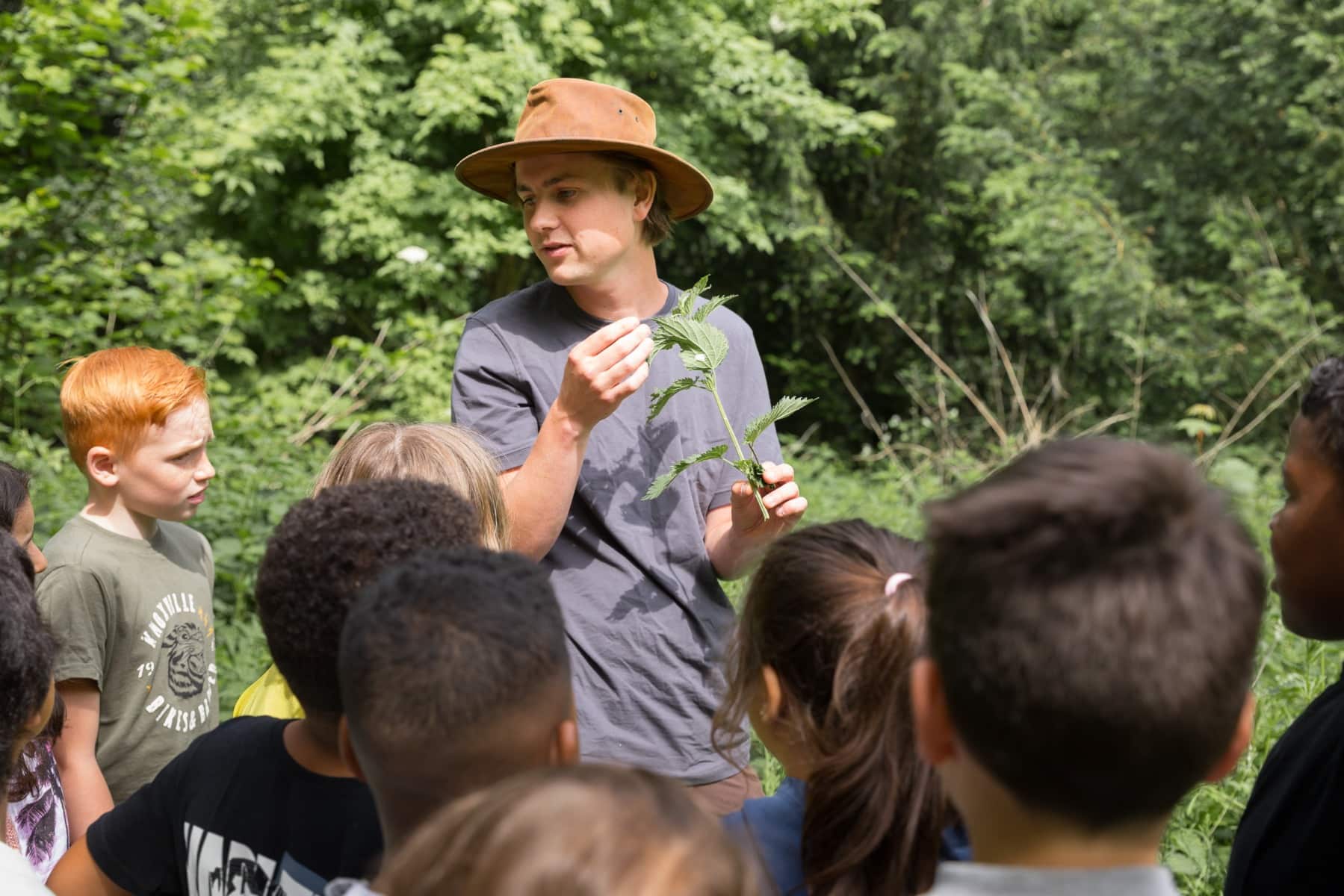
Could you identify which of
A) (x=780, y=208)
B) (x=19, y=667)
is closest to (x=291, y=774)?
(x=19, y=667)

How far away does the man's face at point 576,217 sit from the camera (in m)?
2.48

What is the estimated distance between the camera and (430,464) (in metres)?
2.11

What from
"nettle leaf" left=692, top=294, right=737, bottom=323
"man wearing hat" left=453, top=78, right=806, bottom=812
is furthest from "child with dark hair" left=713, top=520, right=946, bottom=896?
"nettle leaf" left=692, top=294, right=737, bottom=323

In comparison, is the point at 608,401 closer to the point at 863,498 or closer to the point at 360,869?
the point at 360,869

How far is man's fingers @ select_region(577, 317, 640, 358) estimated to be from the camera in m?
2.14

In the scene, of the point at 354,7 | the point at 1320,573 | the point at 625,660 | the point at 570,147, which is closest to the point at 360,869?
the point at 625,660

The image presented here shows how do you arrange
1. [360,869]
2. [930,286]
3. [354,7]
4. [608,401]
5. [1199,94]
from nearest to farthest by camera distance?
1. [360,869]
2. [608,401]
3. [354,7]
4. [1199,94]
5. [930,286]

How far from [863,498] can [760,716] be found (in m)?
5.93

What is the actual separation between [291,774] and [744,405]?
4.17 ft

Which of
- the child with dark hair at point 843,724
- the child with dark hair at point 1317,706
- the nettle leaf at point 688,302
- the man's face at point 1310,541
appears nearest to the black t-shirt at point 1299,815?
the child with dark hair at point 1317,706

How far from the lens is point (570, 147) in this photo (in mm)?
2492

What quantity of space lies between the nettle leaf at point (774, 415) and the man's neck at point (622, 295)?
372 millimetres

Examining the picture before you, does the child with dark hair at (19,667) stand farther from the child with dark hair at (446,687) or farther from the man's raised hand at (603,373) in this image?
the man's raised hand at (603,373)

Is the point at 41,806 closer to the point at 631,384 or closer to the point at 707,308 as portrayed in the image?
the point at 631,384
